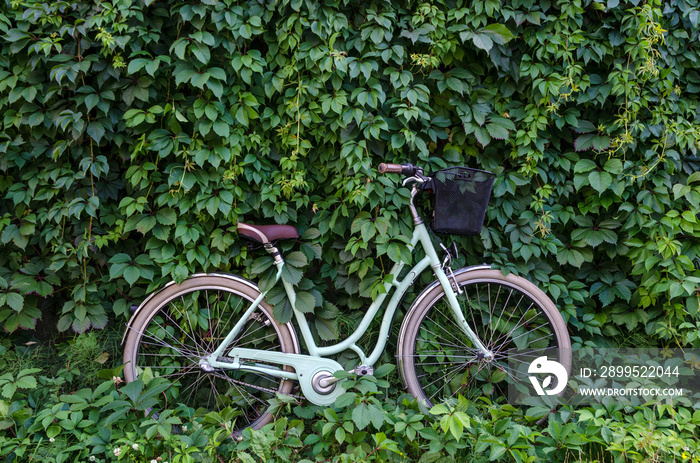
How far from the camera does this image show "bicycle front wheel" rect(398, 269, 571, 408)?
2.84 m

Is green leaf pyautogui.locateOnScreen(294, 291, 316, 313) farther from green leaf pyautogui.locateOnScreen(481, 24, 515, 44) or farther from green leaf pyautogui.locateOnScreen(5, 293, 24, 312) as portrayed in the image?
green leaf pyautogui.locateOnScreen(481, 24, 515, 44)

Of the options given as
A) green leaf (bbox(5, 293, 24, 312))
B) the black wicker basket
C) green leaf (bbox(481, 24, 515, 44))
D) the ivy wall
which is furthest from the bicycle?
green leaf (bbox(481, 24, 515, 44))

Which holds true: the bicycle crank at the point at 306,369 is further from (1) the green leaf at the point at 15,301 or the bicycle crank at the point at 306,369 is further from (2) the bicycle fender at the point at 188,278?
(1) the green leaf at the point at 15,301

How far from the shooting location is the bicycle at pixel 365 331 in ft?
8.99

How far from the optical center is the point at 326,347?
2.85m

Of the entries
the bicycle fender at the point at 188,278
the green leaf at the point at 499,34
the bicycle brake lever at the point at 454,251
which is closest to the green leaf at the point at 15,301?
the bicycle fender at the point at 188,278

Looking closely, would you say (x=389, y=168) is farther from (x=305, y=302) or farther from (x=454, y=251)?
(x=305, y=302)

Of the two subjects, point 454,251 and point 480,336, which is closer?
point 454,251

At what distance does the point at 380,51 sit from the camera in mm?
2826

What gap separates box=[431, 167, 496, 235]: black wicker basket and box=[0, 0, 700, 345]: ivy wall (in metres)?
0.26

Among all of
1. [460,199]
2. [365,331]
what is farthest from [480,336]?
[460,199]

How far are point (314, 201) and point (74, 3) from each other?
5.75ft

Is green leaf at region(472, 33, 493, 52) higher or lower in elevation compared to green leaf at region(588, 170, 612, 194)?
higher

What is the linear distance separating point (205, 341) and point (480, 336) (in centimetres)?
174
